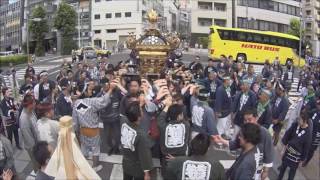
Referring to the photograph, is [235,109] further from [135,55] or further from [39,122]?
[135,55]

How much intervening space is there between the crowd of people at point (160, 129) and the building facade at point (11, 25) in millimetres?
71985

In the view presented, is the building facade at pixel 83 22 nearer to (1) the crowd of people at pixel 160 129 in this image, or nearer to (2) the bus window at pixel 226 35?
(2) the bus window at pixel 226 35

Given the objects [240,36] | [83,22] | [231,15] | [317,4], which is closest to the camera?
[240,36]

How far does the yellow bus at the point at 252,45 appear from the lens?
3912cm

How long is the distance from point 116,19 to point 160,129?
190 ft

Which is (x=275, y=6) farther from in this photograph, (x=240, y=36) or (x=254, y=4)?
(x=240, y=36)

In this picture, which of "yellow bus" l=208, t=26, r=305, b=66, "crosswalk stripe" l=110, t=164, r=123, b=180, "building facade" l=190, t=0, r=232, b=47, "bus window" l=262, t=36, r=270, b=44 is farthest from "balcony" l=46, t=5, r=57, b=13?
"crosswalk stripe" l=110, t=164, r=123, b=180

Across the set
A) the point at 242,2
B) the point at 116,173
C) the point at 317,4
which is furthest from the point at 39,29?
the point at 116,173

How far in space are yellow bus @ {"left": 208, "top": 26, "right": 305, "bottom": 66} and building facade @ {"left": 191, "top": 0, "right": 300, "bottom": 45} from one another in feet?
86.9

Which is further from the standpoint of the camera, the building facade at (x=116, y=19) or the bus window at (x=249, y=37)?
the building facade at (x=116, y=19)

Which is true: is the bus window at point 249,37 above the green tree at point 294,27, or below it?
below

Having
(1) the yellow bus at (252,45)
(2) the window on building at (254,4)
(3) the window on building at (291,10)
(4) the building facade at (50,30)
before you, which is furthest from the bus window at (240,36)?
(3) the window on building at (291,10)

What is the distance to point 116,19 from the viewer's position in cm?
6306

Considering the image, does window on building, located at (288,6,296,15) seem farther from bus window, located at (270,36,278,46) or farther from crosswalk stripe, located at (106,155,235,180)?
crosswalk stripe, located at (106,155,235,180)
